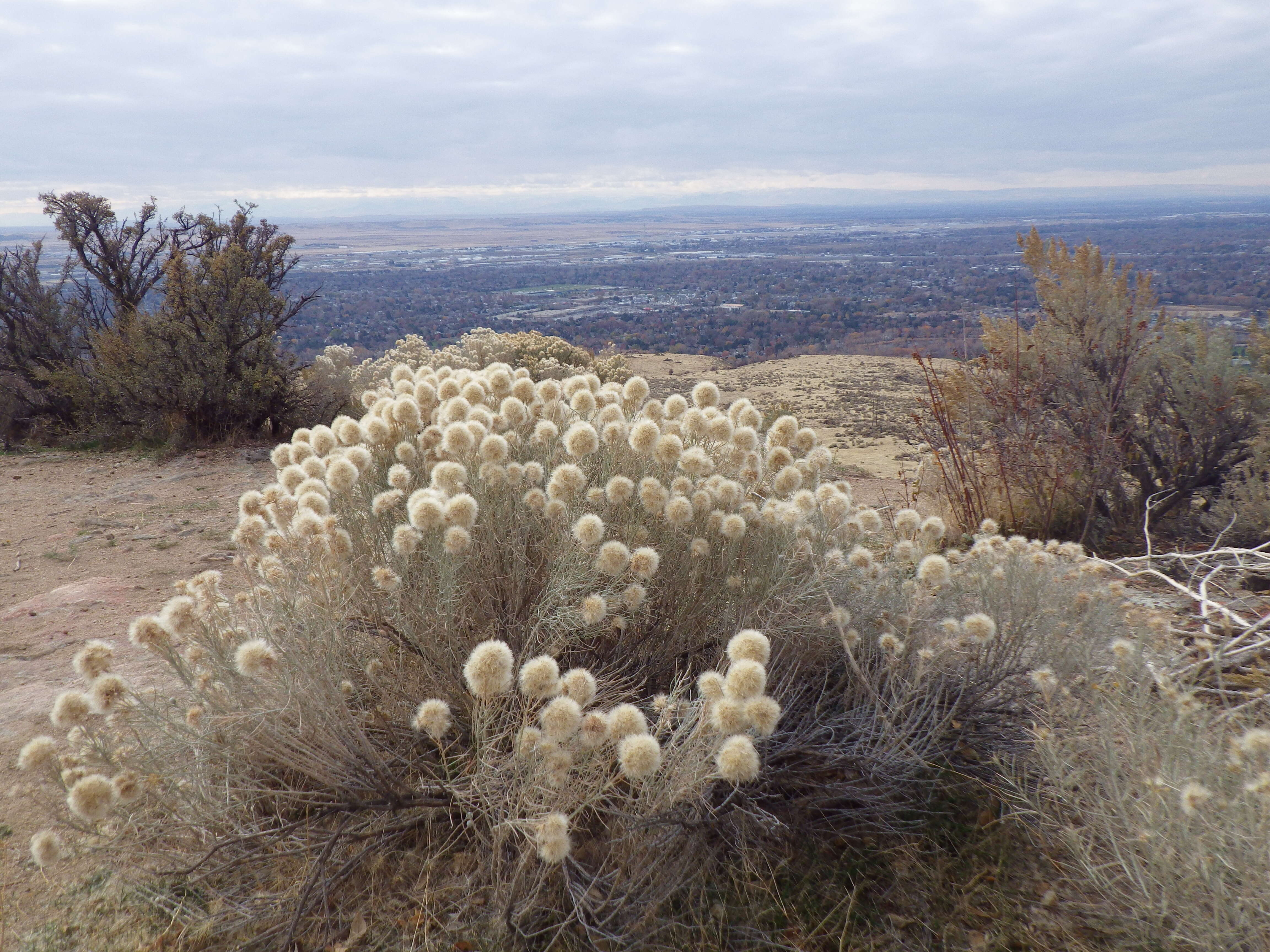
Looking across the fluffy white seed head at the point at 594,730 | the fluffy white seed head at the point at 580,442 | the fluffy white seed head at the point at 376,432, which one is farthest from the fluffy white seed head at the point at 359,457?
the fluffy white seed head at the point at 594,730

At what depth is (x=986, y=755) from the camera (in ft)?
9.22

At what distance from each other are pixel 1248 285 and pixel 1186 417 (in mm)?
15468

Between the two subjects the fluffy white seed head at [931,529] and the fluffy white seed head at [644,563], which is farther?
the fluffy white seed head at [931,529]

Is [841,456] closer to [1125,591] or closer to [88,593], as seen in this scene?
[1125,591]

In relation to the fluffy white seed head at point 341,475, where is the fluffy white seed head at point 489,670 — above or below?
below

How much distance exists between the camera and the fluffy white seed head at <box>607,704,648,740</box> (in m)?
1.94

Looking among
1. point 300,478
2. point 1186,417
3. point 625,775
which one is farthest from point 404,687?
point 1186,417

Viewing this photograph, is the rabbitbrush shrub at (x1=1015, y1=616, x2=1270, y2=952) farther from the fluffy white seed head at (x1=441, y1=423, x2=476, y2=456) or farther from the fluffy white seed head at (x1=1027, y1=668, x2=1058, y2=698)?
the fluffy white seed head at (x1=441, y1=423, x2=476, y2=456)

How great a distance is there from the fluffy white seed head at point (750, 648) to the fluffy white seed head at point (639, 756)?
1.07ft

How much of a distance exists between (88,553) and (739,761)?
6.39 m

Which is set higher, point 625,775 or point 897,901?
point 625,775

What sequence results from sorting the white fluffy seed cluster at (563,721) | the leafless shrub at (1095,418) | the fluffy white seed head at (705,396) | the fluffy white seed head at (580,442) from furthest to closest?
the leafless shrub at (1095,418) → the fluffy white seed head at (705,396) → the fluffy white seed head at (580,442) → the white fluffy seed cluster at (563,721)

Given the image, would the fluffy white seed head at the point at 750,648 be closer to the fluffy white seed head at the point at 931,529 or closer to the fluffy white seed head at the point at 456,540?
the fluffy white seed head at the point at 456,540

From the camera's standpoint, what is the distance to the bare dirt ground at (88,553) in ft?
8.82
